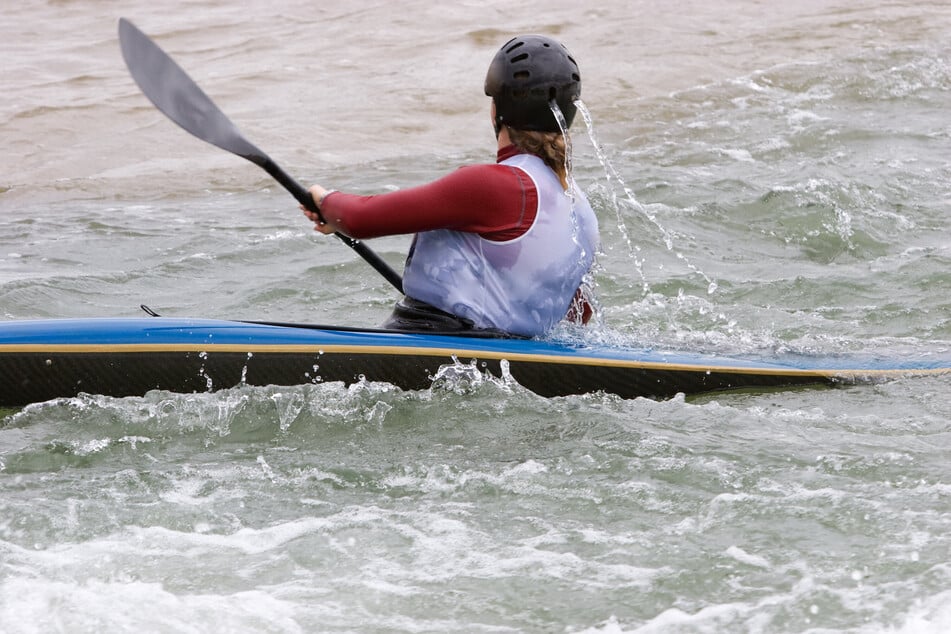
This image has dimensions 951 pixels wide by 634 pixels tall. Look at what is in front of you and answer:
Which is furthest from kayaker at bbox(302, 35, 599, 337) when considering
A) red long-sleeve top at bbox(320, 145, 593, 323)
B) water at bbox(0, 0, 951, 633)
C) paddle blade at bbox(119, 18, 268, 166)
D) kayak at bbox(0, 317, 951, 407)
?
paddle blade at bbox(119, 18, 268, 166)

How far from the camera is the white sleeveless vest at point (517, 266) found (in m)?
3.87

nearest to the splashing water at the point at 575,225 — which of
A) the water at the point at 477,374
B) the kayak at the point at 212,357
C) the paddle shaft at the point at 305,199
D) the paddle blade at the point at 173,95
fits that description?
the water at the point at 477,374

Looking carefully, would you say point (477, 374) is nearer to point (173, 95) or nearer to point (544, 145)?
point (544, 145)

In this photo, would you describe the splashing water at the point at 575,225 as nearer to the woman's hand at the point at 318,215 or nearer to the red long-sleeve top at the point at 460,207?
the red long-sleeve top at the point at 460,207

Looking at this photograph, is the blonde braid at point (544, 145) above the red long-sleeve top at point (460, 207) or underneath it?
above

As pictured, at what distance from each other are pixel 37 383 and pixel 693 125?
7011 millimetres

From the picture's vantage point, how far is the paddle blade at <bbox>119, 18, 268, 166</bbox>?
443 cm

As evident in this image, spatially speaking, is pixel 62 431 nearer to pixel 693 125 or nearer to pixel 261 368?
pixel 261 368

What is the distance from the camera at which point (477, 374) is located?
3945mm

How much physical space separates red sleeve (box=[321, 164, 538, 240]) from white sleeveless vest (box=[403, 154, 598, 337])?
0.13ft

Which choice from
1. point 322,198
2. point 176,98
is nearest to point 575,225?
point 322,198

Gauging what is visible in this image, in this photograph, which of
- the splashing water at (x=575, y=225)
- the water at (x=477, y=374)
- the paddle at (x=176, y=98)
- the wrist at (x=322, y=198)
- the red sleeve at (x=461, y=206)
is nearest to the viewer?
the water at (x=477, y=374)

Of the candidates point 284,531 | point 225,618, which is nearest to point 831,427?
point 284,531

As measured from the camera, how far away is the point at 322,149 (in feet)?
31.1
